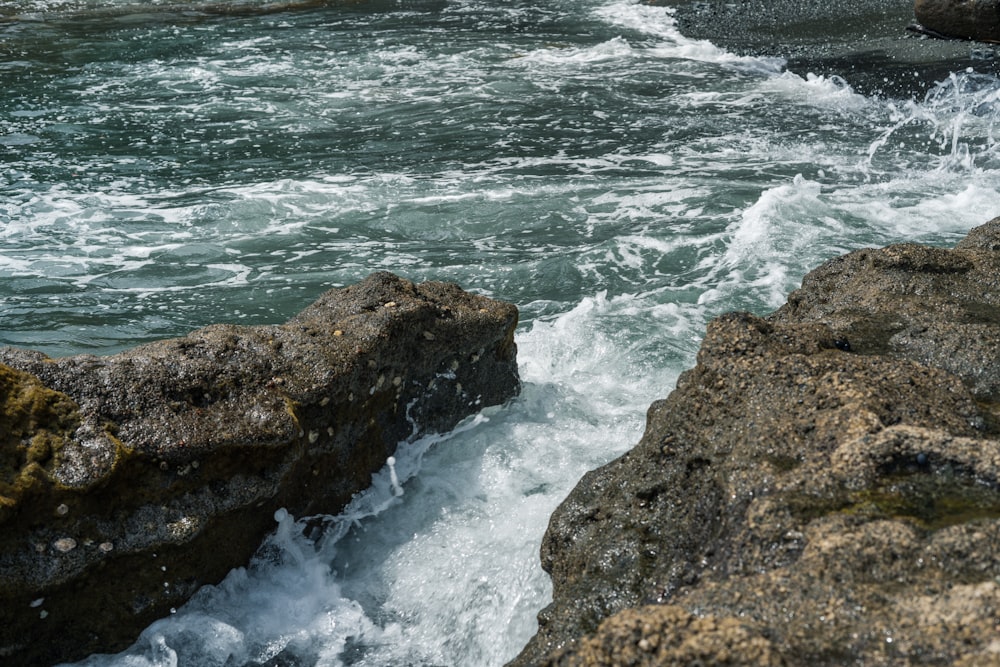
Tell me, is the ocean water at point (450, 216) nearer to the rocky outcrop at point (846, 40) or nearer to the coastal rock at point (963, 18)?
the rocky outcrop at point (846, 40)

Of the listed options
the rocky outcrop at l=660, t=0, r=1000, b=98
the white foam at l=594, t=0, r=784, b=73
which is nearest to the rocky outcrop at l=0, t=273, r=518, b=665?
the rocky outcrop at l=660, t=0, r=1000, b=98

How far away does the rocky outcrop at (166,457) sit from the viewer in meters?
3.45

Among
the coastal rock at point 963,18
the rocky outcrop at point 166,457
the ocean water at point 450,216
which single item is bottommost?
the ocean water at point 450,216

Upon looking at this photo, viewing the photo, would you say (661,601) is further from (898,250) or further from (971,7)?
(971,7)

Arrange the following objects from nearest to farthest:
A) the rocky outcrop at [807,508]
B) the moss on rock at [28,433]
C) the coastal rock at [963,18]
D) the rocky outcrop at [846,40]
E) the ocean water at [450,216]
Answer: the rocky outcrop at [807,508] < the moss on rock at [28,433] < the ocean water at [450,216] < the rocky outcrop at [846,40] < the coastal rock at [963,18]

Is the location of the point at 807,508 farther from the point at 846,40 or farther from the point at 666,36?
the point at 666,36

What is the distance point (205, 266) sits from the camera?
7.97 meters

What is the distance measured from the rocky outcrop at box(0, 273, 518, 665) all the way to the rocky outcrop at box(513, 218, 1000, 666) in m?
1.22

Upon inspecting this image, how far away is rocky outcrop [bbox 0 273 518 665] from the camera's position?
3451 mm

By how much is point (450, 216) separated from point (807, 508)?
21.7ft

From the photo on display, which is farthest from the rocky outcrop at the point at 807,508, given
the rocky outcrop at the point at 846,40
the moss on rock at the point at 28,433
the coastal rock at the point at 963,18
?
the coastal rock at the point at 963,18

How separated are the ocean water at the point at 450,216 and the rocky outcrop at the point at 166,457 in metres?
0.20

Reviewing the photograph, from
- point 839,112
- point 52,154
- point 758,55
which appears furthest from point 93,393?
point 758,55

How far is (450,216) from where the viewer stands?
9.02 metres
